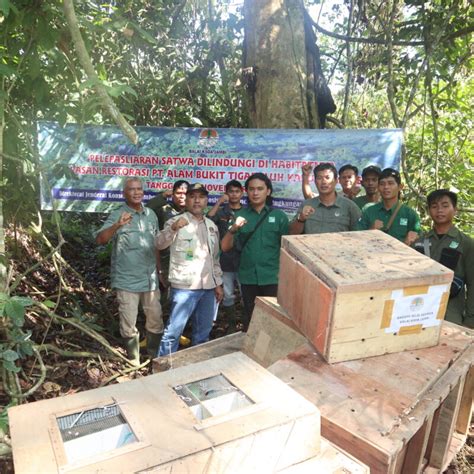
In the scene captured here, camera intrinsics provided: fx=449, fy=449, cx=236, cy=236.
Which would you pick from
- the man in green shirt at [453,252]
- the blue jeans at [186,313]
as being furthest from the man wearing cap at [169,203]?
the man in green shirt at [453,252]

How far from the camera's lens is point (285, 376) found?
7.63 ft

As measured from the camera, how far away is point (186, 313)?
3.96 meters

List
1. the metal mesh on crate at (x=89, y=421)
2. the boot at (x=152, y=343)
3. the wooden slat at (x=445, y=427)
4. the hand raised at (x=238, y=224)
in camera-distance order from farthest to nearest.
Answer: the boot at (x=152, y=343)
the hand raised at (x=238, y=224)
the wooden slat at (x=445, y=427)
the metal mesh on crate at (x=89, y=421)

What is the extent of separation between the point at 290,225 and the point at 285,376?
1.95m

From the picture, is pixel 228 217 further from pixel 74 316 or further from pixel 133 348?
pixel 74 316

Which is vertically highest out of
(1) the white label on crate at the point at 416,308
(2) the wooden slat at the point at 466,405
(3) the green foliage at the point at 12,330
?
(1) the white label on crate at the point at 416,308

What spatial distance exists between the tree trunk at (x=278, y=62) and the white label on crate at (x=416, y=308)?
3283 mm

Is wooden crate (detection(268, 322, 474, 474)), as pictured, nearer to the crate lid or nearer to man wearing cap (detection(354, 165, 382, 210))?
the crate lid

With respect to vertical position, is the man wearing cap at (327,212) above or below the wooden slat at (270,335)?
above

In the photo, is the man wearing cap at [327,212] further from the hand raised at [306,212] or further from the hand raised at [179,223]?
the hand raised at [179,223]

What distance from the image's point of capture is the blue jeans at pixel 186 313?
3.92 m

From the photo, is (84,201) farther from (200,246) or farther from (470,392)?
(470,392)

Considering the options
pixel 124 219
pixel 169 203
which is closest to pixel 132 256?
pixel 124 219

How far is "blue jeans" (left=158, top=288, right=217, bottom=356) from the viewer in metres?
3.92
